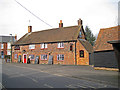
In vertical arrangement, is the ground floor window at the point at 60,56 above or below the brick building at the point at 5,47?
below

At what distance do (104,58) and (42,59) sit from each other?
17.1 metres

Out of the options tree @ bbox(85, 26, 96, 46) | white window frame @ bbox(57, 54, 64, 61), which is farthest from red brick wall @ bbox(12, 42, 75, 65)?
tree @ bbox(85, 26, 96, 46)

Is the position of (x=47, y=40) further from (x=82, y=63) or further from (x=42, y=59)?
(x=82, y=63)

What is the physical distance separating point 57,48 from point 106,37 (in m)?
12.4

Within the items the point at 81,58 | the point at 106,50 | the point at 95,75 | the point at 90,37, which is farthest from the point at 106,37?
the point at 90,37

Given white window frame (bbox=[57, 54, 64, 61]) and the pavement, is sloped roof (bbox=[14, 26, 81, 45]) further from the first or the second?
the pavement

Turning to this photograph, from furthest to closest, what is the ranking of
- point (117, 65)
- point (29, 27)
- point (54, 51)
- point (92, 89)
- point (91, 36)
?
point (91, 36), point (29, 27), point (54, 51), point (117, 65), point (92, 89)

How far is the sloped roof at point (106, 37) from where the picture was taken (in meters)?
19.7

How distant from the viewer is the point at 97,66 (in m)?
20.2

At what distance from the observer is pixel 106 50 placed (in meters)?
19.3

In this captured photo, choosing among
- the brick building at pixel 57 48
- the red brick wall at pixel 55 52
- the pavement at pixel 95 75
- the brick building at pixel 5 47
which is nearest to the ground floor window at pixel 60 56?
the brick building at pixel 57 48

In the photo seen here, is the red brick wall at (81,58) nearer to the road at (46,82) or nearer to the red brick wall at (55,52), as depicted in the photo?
the red brick wall at (55,52)

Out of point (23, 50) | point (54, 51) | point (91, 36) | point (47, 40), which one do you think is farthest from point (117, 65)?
point (91, 36)

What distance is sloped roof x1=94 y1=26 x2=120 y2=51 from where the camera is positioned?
774 inches
